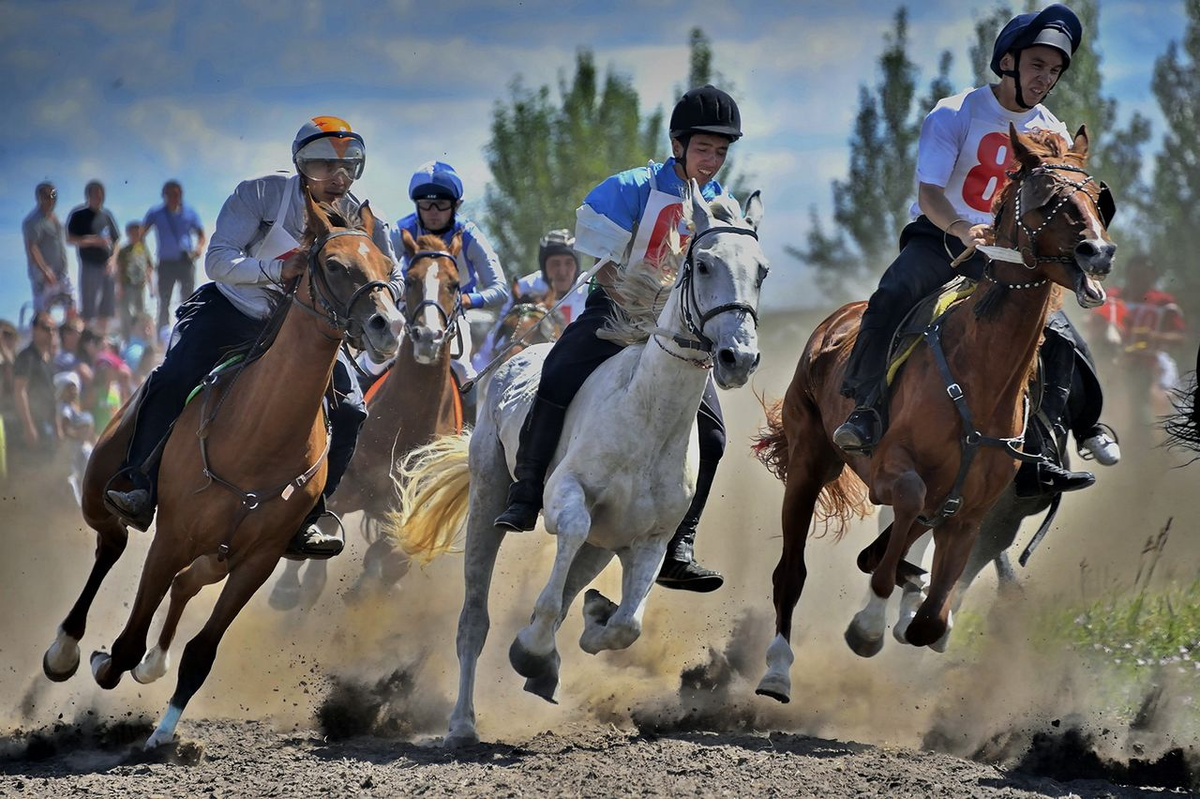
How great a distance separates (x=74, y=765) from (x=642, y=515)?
8.94 feet

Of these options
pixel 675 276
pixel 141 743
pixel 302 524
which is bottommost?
pixel 141 743

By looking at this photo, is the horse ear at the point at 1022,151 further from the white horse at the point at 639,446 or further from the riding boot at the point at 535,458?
the riding boot at the point at 535,458

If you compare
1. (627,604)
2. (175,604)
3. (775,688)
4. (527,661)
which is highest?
(627,604)

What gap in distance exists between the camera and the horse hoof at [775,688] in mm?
7844

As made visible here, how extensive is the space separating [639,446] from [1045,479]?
218 cm

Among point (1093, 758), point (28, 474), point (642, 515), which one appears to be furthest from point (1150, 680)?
point (28, 474)

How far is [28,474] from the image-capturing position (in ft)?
52.5

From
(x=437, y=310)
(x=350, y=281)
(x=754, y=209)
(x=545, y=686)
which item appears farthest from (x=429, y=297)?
(x=754, y=209)

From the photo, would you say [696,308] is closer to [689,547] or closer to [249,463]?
[689,547]

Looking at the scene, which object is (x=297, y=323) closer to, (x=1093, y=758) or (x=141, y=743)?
(x=141, y=743)

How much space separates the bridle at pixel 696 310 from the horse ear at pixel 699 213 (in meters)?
0.04

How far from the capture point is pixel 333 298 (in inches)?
287

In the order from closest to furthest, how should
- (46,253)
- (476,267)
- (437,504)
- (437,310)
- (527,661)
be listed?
(527,661) < (437,504) < (437,310) < (476,267) < (46,253)

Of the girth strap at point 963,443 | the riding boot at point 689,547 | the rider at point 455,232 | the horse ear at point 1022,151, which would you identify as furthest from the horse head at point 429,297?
the horse ear at point 1022,151
